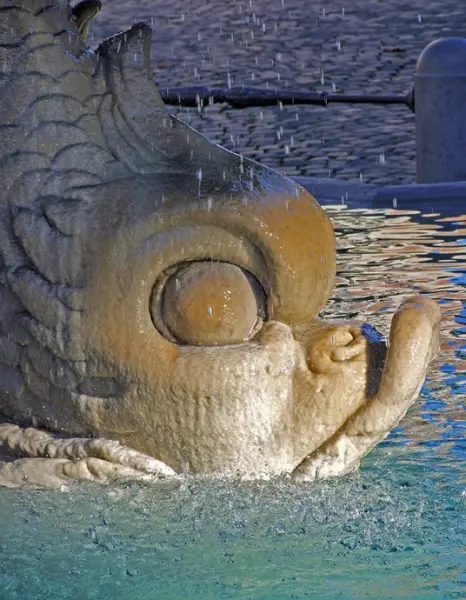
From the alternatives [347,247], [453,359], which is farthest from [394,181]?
[453,359]

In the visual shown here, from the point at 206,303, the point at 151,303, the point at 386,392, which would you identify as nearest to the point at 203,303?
the point at 206,303

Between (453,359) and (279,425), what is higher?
(279,425)

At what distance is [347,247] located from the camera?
5.54 meters

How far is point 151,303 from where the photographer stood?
2.66 m

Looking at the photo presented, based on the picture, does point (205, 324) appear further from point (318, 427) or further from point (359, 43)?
point (359, 43)

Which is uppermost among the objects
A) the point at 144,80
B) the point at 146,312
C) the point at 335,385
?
the point at 144,80

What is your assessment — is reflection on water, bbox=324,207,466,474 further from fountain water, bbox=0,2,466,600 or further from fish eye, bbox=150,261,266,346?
fish eye, bbox=150,261,266,346

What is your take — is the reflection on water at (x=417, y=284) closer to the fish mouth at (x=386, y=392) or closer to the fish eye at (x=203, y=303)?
the fish mouth at (x=386, y=392)

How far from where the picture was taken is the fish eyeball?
8.63 ft

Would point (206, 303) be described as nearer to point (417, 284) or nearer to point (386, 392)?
point (386, 392)

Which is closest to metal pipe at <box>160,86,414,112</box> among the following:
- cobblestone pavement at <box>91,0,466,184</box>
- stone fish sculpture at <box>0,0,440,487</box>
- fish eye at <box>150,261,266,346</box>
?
cobblestone pavement at <box>91,0,466,184</box>

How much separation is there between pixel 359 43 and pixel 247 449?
11.9 m

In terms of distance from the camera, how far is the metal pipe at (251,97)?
7324mm

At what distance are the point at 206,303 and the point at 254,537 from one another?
49cm
